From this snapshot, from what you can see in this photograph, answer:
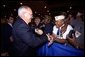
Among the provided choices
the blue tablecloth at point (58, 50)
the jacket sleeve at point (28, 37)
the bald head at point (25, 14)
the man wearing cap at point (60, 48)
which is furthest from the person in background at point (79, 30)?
the bald head at point (25, 14)

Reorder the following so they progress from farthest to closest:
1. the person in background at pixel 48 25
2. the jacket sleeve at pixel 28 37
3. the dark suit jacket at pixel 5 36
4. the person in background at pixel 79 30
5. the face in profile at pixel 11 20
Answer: the face in profile at pixel 11 20 < the person in background at pixel 48 25 < the dark suit jacket at pixel 5 36 < the person in background at pixel 79 30 < the jacket sleeve at pixel 28 37

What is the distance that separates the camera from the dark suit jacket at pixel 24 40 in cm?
321

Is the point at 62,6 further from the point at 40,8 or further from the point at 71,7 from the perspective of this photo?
the point at 40,8

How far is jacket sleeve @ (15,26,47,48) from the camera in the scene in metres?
3.20

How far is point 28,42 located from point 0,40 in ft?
4.39

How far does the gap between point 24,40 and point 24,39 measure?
0.02m

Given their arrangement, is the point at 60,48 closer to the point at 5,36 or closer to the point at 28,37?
the point at 28,37

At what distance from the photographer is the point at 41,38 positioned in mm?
3340

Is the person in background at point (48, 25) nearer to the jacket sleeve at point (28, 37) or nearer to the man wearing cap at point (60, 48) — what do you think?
the man wearing cap at point (60, 48)

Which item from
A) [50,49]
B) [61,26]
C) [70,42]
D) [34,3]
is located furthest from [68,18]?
[34,3]

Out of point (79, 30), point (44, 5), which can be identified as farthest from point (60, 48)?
point (44, 5)

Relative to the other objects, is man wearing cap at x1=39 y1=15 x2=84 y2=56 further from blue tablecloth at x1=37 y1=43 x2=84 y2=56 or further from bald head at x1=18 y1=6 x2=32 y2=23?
bald head at x1=18 y1=6 x2=32 y2=23

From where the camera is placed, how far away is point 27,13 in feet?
11.6

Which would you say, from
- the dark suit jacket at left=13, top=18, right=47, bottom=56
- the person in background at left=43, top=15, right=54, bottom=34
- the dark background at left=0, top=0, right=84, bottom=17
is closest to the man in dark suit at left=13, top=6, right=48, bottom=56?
the dark suit jacket at left=13, top=18, right=47, bottom=56
